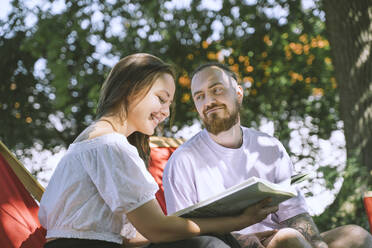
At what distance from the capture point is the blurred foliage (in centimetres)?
658

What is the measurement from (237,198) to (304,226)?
92 centimetres

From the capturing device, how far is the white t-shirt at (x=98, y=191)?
165cm

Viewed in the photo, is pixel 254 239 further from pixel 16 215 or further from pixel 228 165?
pixel 16 215

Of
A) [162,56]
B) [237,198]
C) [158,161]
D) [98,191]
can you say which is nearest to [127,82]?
[98,191]

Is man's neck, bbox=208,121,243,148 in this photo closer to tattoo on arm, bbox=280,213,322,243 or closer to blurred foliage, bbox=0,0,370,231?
tattoo on arm, bbox=280,213,322,243

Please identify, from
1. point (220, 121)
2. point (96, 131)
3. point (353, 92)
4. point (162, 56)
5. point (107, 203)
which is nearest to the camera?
point (107, 203)

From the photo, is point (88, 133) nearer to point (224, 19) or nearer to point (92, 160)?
point (92, 160)

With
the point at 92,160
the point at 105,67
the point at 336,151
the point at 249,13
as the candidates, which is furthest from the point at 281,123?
the point at 92,160

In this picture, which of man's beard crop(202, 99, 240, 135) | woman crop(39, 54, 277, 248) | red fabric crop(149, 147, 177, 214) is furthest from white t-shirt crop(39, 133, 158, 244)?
red fabric crop(149, 147, 177, 214)

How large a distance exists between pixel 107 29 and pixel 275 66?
2765 millimetres

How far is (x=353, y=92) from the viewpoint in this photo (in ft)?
15.0

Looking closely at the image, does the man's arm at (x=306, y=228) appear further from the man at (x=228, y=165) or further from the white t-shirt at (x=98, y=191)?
the white t-shirt at (x=98, y=191)

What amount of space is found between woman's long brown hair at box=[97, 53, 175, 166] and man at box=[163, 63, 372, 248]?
2.34ft

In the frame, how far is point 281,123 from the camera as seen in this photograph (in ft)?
22.0
